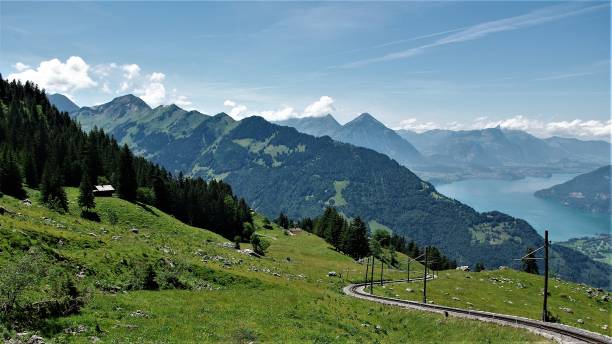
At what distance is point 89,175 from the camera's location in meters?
106

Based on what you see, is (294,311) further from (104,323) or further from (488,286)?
(488,286)

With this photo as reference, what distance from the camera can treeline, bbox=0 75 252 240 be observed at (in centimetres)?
8250

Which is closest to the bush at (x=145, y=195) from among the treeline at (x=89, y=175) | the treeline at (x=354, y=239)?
the treeline at (x=89, y=175)

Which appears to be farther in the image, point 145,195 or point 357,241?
point 357,241

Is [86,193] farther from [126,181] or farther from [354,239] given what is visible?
[354,239]

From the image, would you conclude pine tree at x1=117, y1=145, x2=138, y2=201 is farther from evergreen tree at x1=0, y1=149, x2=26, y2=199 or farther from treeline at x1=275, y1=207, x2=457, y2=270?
treeline at x1=275, y1=207, x2=457, y2=270

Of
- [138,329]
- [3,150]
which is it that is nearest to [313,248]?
[3,150]

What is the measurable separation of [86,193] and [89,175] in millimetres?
29359

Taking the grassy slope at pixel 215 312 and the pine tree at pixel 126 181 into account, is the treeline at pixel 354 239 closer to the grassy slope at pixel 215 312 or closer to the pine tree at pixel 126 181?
the pine tree at pixel 126 181

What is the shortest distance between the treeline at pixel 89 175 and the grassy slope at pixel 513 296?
228 feet

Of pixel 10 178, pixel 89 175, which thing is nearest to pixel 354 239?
pixel 89 175

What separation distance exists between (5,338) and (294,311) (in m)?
22.7

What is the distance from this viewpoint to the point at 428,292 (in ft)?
261

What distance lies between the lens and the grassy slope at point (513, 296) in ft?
232
